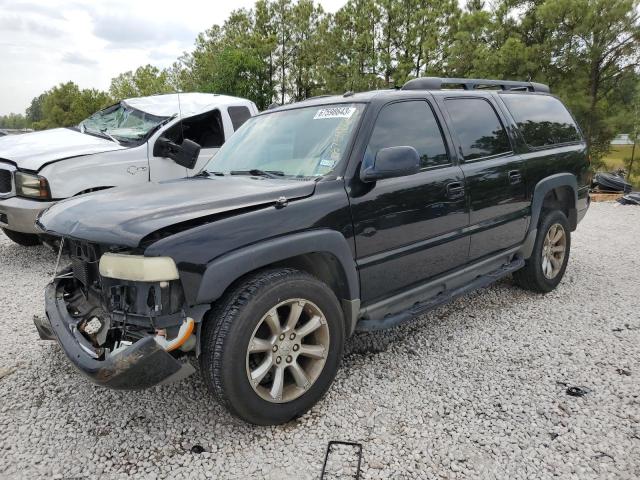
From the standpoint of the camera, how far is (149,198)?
8.25ft

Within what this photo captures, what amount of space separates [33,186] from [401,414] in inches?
180

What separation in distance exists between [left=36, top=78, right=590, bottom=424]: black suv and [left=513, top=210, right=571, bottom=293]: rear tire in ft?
1.05

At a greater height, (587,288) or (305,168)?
(305,168)

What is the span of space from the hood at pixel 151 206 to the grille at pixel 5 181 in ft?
10.3

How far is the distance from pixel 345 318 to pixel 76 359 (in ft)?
4.73

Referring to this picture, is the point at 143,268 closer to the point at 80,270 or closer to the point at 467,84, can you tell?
the point at 80,270

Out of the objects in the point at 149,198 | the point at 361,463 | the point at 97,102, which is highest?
the point at 97,102

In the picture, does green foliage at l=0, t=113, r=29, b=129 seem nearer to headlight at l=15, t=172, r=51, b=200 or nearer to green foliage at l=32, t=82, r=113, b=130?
green foliage at l=32, t=82, r=113, b=130

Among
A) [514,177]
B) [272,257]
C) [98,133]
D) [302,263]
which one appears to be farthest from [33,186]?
[514,177]

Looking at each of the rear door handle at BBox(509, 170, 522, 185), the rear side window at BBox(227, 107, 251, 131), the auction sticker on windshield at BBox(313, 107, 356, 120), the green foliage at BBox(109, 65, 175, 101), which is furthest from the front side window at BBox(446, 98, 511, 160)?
the green foliage at BBox(109, 65, 175, 101)

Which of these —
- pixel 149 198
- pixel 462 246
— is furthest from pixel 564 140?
pixel 149 198

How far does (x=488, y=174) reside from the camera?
355 cm

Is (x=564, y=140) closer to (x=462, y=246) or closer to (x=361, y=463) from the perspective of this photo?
(x=462, y=246)

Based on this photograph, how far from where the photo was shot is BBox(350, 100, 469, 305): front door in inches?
110
